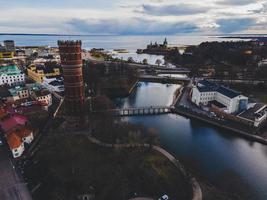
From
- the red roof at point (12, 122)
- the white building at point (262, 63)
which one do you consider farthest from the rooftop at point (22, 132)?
the white building at point (262, 63)

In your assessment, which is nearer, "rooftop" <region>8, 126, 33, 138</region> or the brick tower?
"rooftop" <region>8, 126, 33, 138</region>

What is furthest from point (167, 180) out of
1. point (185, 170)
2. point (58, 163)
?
point (58, 163)

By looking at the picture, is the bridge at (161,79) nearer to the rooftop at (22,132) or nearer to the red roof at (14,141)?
the rooftop at (22,132)

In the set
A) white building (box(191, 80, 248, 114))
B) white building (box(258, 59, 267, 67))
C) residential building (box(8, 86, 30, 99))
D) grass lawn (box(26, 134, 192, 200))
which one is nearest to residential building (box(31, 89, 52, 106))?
residential building (box(8, 86, 30, 99))

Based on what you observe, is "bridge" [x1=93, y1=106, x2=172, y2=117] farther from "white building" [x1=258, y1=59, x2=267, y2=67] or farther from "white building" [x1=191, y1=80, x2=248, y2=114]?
"white building" [x1=258, y1=59, x2=267, y2=67]

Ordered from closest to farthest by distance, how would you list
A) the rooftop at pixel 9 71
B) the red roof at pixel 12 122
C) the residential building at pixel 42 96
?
the red roof at pixel 12 122
the residential building at pixel 42 96
the rooftop at pixel 9 71

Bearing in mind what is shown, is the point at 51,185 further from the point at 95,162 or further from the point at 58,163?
the point at 95,162
